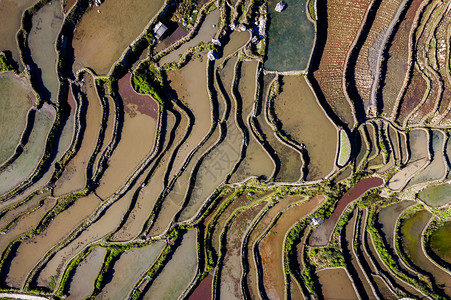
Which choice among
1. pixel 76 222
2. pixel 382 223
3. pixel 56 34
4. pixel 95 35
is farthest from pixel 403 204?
pixel 56 34

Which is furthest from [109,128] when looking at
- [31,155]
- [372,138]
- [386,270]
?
[386,270]

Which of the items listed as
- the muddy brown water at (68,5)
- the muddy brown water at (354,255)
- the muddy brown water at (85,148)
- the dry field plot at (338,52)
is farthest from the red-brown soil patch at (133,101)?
the muddy brown water at (354,255)

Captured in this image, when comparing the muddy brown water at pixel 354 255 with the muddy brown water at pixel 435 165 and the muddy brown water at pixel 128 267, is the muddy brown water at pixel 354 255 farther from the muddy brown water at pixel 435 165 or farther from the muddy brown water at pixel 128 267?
the muddy brown water at pixel 128 267

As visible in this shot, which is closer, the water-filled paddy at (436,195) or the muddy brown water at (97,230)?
the muddy brown water at (97,230)

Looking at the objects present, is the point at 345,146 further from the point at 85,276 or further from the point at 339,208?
the point at 85,276

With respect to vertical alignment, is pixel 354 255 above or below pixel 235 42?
below
